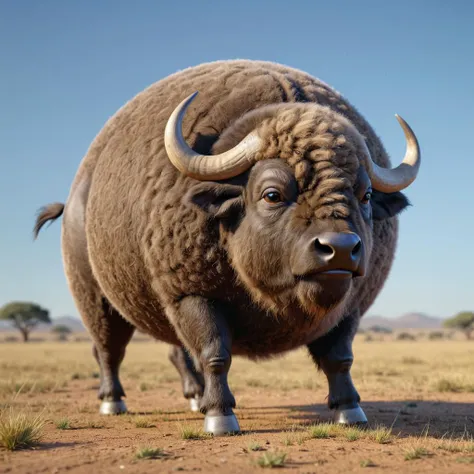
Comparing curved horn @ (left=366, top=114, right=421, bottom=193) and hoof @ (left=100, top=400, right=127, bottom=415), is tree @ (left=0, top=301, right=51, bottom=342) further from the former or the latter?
curved horn @ (left=366, top=114, right=421, bottom=193)

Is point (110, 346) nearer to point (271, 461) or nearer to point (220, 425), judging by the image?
point (220, 425)

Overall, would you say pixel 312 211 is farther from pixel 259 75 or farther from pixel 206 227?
pixel 259 75

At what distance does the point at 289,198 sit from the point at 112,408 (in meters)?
5.42

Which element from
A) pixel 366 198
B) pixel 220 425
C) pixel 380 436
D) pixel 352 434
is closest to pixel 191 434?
pixel 220 425

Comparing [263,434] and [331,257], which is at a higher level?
[331,257]

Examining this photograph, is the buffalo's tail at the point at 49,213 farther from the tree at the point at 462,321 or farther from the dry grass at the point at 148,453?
the tree at the point at 462,321

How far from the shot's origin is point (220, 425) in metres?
6.43

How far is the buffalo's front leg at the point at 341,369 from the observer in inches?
283

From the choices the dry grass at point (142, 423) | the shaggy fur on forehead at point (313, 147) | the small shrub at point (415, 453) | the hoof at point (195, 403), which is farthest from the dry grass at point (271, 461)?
the hoof at point (195, 403)

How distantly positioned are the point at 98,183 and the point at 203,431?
336 centimetres

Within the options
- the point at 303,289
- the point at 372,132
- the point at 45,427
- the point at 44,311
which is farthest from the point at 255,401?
the point at 44,311

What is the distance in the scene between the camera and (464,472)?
4.82 meters

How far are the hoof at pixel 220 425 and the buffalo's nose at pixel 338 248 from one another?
6.88 ft

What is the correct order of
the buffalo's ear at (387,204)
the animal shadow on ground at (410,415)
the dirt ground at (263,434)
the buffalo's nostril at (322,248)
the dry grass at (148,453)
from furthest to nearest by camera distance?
the animal shadow on ground at (410,415)
the buffalo's ear at (387,204)
the buffalo's nostril at (322,248)
the dry grass at (148,453)
the dirt ground at (263,434)
